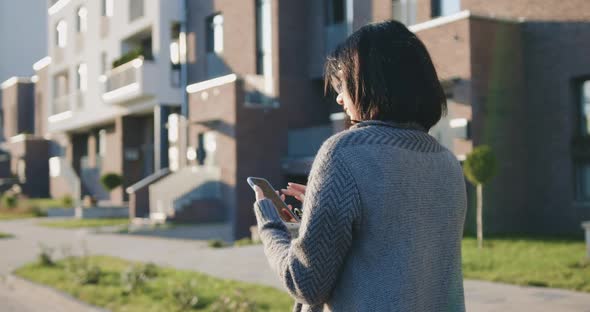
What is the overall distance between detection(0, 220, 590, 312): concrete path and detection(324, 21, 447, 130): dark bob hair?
517 centimetres

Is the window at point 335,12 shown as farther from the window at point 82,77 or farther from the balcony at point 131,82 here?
the window at point 82,77

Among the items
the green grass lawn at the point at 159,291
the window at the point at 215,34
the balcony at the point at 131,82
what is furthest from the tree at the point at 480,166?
the balcony at the point at 131,82

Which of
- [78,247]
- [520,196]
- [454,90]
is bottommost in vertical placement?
[78,247]

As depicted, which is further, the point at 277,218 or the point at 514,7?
the point at 514,7

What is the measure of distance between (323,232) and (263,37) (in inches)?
789

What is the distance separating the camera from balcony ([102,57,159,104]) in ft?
79.9

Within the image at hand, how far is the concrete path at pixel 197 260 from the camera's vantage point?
7061 millimetres

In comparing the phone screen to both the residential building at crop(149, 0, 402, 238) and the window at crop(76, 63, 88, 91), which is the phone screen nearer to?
the residential building at crop(149, 0, 402, 238)

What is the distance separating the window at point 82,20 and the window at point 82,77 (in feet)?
5.22

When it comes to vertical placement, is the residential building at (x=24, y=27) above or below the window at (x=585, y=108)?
above

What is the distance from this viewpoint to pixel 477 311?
673 cm

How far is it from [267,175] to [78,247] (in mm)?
5816

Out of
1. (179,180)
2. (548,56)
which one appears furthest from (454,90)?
(179,180)

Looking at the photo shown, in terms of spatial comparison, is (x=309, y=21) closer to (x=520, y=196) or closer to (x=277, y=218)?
(x=520, y=196)
